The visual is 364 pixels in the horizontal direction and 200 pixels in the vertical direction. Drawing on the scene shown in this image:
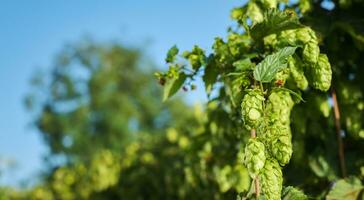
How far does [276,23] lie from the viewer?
6.77 feet

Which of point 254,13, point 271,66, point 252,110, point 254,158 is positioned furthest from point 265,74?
point 254,13

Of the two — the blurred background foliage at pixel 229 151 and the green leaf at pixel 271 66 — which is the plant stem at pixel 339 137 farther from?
the green leaf at pixel 271 66

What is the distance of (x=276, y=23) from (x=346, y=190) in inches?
29.8

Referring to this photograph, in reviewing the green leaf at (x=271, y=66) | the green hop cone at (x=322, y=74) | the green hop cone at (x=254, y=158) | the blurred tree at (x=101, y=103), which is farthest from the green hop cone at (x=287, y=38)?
the blurred tree at (x=101, y=103)

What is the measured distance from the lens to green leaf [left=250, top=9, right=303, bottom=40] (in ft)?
6.63

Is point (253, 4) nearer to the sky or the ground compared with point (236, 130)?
nearer to the sky

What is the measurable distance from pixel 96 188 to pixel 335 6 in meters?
5.95

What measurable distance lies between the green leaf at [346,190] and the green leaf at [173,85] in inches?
28.7

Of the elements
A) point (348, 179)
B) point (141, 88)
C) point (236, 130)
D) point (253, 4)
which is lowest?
point (348, 179)

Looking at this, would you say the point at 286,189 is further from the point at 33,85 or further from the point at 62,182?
the point at 33,85

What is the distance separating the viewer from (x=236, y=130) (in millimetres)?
2488

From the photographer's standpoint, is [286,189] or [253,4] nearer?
[286,189]

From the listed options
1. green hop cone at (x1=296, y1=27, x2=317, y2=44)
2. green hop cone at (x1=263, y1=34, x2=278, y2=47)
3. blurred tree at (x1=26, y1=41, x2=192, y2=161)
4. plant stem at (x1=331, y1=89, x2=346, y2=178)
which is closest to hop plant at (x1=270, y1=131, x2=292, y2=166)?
green hop cone at (x1=296, y1=27, x2=317, y2=44)

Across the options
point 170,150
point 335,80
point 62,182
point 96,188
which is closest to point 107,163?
point 96,188
